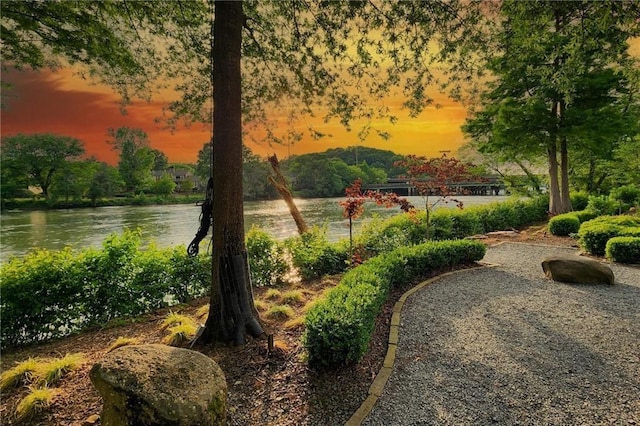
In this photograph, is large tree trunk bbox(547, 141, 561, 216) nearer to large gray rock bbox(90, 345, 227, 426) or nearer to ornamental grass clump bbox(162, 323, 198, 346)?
ornamental grass clump bbox(162, 323, 198, 346)

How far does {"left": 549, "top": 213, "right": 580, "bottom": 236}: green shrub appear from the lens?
10430mm

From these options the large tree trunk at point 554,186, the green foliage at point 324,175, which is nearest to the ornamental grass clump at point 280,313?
the large tree trunk at point 554,186

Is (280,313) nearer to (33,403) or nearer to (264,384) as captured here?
(264,384)

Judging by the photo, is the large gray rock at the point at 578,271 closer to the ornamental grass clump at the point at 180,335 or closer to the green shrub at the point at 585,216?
the green shrub at the point at 585,216

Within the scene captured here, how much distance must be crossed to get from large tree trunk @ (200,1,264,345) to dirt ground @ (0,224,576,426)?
258 mm

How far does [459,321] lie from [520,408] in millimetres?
1757

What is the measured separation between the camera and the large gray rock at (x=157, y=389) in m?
2.02

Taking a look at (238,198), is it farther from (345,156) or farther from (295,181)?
(345,156)

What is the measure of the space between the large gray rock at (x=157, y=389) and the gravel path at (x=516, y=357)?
1234 millimetres

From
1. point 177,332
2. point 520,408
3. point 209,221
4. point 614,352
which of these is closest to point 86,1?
point 209,221

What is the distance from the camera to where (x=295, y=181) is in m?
41.5

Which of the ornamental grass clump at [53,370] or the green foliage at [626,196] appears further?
the green foliage at [626,196]

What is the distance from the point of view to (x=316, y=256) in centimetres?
728

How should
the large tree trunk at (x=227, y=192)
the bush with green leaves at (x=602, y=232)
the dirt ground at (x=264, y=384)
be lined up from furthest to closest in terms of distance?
the bush with green leaves at (x=602, y=232), the large tree trunk at (x=227, y=192), the dirt ground at (x=264, y=384)
